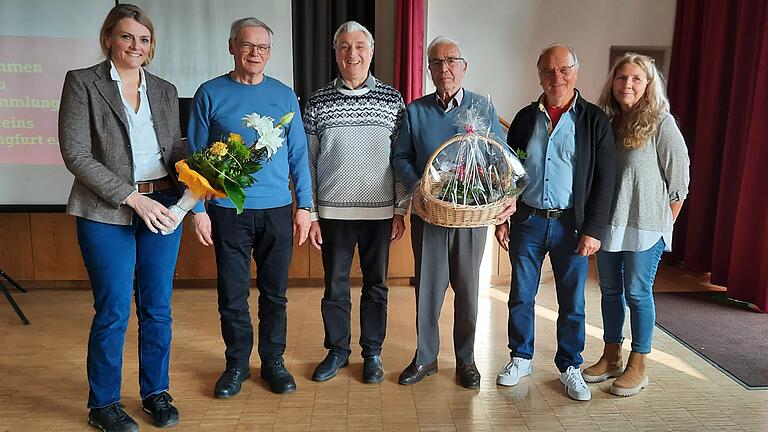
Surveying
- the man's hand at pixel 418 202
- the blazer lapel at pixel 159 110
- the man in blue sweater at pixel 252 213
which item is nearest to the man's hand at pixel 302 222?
the man in blue sweater at pixel 252 213

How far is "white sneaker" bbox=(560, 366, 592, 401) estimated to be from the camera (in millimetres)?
2520

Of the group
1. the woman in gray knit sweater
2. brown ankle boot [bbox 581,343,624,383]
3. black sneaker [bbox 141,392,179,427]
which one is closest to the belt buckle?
black sneaker [bbox 141,392,179,427]

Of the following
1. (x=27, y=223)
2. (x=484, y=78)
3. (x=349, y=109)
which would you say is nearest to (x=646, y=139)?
(x=349, y=109)

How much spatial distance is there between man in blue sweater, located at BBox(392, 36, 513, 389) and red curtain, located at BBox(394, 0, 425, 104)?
7.04 feet

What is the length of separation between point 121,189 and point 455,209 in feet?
3.87

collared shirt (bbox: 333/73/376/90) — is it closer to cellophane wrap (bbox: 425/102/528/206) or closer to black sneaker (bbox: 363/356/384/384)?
cellophane wrap (bbox: 425/102/528/206)

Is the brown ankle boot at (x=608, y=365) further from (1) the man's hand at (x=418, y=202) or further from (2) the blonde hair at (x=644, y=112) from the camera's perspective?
(1) the man's hand at (x=418, y=202)

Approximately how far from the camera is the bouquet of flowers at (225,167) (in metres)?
2.03

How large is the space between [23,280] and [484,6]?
414 cm

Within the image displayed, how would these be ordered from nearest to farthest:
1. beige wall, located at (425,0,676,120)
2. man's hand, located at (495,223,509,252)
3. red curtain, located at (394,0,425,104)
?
man's hand, located at (495,223,509,252)
red curtain, located at (394,0,425,104)
beige wall, located at (425,0,676,120)

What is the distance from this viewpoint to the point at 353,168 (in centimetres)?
246

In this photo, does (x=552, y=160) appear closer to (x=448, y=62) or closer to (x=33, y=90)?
(x=448, y=62)

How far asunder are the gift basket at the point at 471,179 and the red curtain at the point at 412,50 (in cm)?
235

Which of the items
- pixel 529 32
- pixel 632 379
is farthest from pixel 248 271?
pixel 529 32
